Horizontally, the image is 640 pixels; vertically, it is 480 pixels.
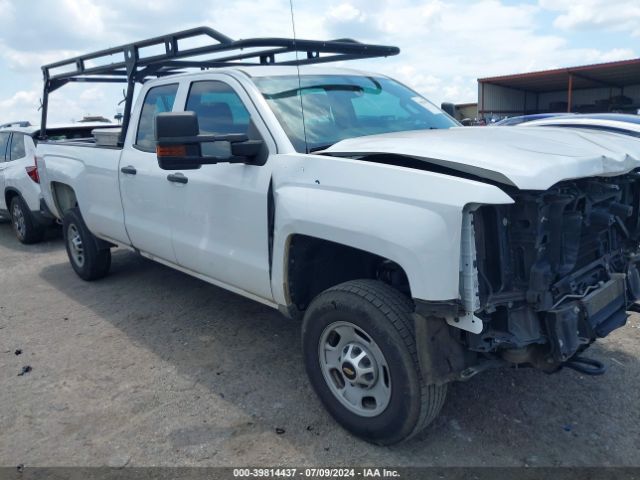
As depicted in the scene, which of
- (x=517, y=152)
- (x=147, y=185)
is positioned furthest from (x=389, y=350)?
(x=147, y=185)

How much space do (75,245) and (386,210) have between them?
185 inches

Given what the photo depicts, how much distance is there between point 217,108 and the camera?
3959mm

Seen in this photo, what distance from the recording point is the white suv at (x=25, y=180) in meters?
8.02

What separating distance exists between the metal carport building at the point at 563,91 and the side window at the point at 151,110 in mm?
23430

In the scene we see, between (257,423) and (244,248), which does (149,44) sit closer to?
(244,248)

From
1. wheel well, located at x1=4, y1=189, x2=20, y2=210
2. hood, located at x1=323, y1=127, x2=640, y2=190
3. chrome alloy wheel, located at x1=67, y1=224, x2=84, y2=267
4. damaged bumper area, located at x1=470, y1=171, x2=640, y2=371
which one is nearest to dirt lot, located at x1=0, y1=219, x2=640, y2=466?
damaged bumper area, located at x1=470, y1=171, x2=640, y2=371

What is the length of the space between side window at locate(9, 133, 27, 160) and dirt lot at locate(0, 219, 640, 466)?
426 cm

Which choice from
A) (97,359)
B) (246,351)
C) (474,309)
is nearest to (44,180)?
(97,359)

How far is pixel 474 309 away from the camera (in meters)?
2.51

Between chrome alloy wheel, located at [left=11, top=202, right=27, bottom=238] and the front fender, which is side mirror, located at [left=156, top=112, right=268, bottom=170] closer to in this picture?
the front fender

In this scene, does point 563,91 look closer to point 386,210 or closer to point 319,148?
point 319,148

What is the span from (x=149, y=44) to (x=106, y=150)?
1125mm

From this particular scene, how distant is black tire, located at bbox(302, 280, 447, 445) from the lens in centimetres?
271

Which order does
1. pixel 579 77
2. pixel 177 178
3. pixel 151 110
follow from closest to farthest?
pixel 177 178 → pixel 151 110 → pixel 579 77
